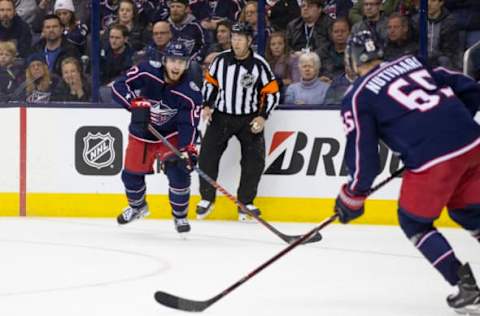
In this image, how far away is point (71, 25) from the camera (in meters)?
7.85

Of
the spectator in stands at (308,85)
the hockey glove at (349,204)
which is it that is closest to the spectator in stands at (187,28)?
the spectator in stands at (308,85)

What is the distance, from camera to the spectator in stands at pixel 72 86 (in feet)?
24.2

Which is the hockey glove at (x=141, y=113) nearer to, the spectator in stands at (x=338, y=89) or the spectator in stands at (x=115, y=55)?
the spectator in stands at (x=115, y=55)

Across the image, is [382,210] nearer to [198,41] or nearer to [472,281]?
[198,41]

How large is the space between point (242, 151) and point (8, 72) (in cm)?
169

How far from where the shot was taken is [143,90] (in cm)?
642

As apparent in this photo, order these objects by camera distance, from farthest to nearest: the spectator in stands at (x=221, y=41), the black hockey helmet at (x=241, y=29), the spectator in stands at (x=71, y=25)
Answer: the spectator in stands at (x=71, y=25) → the spectator in stands at (x=221, y=41) → the black hockey helmet at (x=241, y=29)

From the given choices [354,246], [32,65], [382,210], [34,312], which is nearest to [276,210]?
[382,210]

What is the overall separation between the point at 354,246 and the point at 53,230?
1709mm

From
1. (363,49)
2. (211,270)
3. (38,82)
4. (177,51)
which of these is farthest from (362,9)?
(363,49)

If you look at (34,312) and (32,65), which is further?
(32,65)

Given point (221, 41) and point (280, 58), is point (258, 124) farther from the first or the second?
point (221, 41)

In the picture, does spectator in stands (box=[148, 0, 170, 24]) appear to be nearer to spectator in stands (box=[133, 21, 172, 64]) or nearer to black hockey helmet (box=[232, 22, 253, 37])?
spectator in stands (box=[133, 21, 172, 64])

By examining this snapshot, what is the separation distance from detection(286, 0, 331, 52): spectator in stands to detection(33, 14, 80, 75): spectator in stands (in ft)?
4.62
